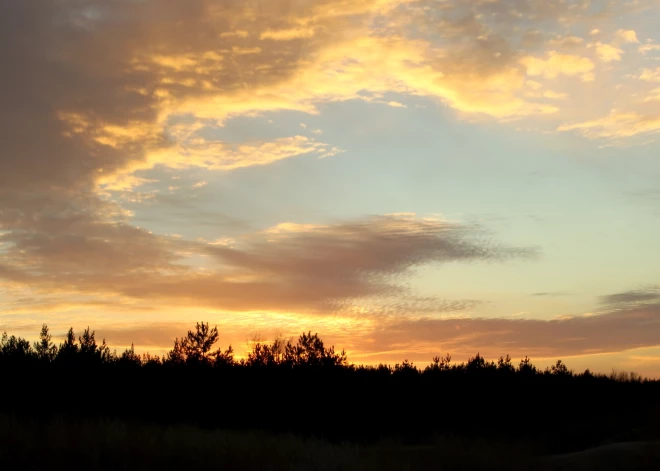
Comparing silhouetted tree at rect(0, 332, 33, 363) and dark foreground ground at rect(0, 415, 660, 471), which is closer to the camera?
dark foreground ground at rect(0, 415, 660, 471)

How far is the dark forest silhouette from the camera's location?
959 inches

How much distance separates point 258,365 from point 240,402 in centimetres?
Answer: 393

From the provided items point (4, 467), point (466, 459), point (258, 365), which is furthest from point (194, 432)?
point (258, 365)

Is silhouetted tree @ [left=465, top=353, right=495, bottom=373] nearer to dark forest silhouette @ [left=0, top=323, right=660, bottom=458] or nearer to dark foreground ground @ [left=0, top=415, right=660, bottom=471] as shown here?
dark forest silhouette @ [left=0, top=323, right=660, bottom=458]

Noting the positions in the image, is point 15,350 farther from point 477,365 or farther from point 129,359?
point 477,365

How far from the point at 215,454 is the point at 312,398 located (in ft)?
40.5

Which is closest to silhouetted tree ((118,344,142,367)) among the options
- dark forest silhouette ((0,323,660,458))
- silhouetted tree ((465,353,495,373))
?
dark forest silhouette ((0,323,660,458))

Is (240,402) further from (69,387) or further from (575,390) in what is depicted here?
(575,390)

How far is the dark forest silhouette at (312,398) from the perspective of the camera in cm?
2436

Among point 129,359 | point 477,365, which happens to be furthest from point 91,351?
point 477,365

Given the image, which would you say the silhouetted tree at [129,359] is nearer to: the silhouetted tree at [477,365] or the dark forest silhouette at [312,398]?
the dark forest silhouette at [312,398]

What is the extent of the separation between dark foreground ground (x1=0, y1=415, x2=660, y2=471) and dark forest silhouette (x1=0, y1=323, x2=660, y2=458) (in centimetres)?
557

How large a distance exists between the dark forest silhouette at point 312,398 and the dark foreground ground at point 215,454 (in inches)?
219

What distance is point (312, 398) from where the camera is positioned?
27.4m
